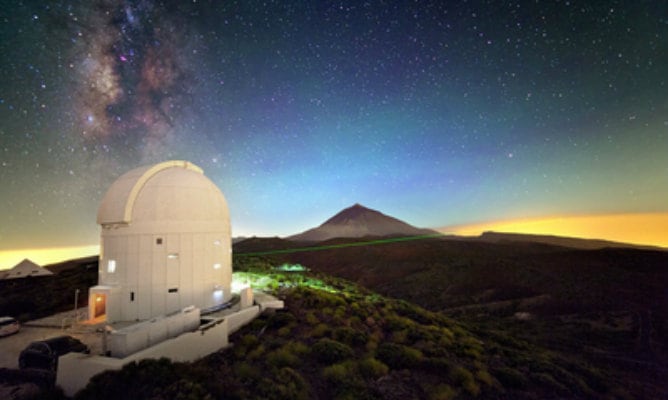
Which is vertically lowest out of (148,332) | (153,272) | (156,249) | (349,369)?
(349,369)

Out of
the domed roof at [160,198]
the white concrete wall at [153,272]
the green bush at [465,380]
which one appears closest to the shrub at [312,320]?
the white concrete wall at [153,272]

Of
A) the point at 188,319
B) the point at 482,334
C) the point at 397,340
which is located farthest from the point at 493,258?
the point at 188,319

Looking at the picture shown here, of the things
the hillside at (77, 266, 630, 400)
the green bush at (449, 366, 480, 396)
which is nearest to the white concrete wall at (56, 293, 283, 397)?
the hillside at (77, 266, 630, 400)

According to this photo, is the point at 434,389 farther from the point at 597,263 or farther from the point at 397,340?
the point at 597,263

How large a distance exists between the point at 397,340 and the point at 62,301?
2386 centimetres

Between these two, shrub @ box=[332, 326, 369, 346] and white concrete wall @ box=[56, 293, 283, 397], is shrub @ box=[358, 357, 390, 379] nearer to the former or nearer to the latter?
shrub @ box=[332, 326, 369, 346]

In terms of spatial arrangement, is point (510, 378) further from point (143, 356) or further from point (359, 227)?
point (359, 227)

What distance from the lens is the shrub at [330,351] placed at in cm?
1066

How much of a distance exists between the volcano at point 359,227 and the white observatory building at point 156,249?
11764cm

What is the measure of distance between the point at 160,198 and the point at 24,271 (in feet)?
130

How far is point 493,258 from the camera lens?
46.9m

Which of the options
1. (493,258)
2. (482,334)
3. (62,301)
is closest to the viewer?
(482,334)

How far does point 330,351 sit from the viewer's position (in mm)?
10922

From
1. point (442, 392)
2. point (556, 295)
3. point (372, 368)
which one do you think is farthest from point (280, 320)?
point (556, 295)
